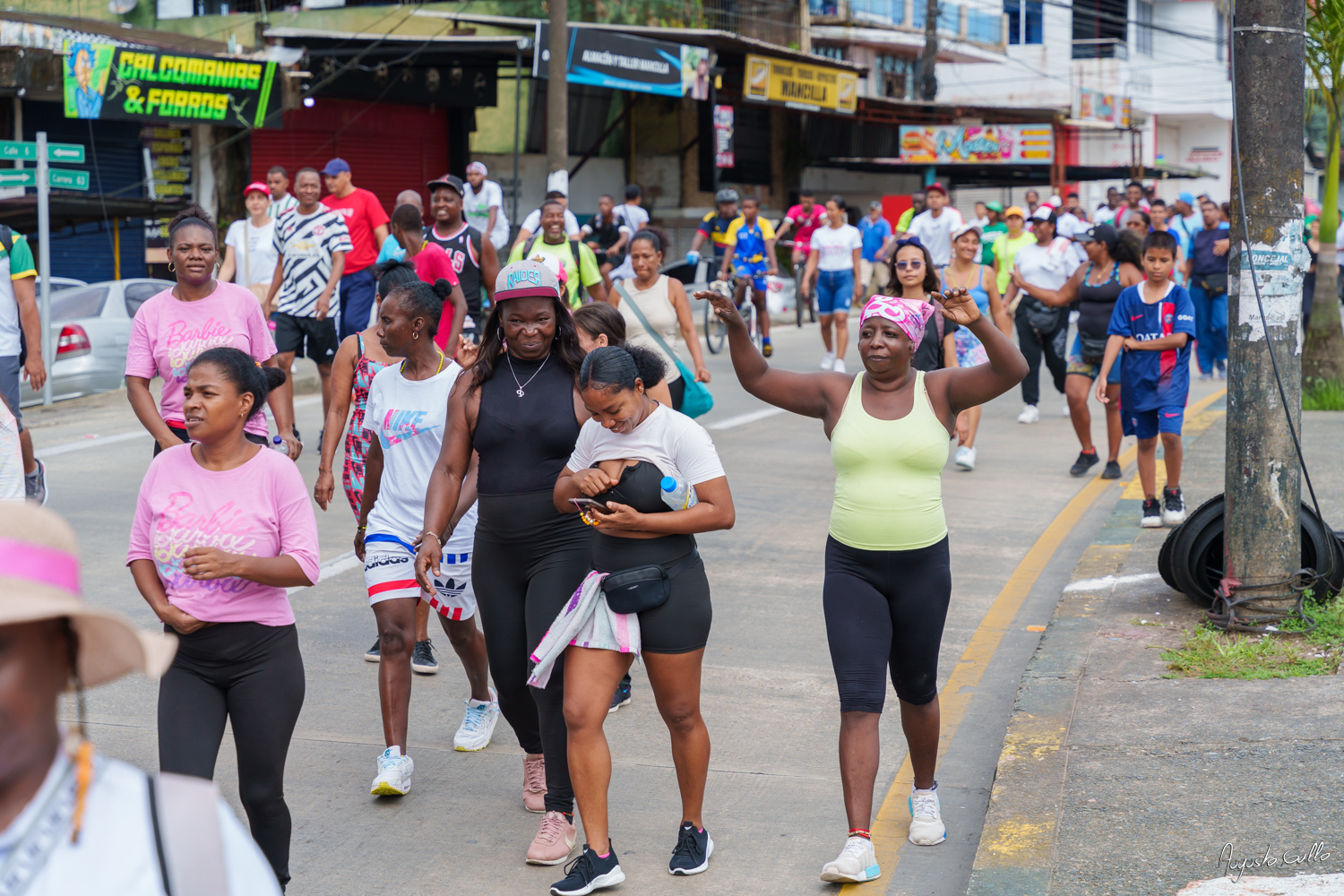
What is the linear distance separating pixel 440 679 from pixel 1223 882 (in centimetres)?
349

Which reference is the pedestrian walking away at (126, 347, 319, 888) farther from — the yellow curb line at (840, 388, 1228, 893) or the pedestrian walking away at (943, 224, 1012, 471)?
the pedestrian walking away at (943, 224, 1012, 471)

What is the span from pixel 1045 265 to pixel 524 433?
922 cm

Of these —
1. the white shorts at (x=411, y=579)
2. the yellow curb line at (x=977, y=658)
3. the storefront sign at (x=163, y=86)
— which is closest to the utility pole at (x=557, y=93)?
the storefront sign at (x=163, y=86)

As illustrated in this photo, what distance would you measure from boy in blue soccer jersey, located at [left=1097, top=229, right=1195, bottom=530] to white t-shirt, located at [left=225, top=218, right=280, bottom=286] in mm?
6252

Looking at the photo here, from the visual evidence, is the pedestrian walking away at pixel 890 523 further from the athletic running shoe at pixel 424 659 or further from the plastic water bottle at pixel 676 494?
the athletic running shoe at pixel 424 659

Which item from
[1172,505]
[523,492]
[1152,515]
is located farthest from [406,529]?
[1172,505]

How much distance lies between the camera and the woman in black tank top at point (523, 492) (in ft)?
14.8

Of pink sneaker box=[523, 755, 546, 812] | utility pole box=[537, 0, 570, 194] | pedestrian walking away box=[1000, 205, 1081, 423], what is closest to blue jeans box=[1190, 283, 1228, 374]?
pedestrian walking away box=[1000, 205, 1081, 423]

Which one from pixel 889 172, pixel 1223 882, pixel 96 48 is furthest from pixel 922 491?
pixel 889 172

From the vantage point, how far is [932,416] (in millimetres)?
4461

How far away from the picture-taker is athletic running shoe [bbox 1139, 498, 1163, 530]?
884 centimetres

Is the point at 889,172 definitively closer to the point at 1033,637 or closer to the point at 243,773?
the point at 1033,637

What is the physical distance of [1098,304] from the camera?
34.2 feet

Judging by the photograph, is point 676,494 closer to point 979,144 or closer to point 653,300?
point 653,300
